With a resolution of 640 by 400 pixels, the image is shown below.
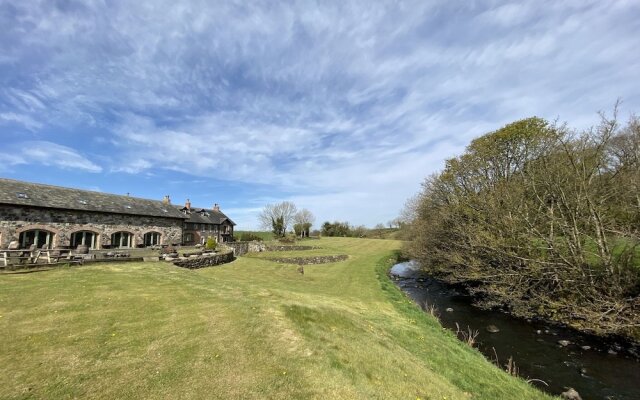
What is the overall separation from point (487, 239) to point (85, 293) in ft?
66.3

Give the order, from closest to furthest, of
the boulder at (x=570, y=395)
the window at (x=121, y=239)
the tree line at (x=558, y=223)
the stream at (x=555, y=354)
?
1. the boulder at (x=570, y=395)
2. the stream at (x=555, y=354)
3. the tree line at (x=558, y=223)
4. the window at (x=121, y=239)

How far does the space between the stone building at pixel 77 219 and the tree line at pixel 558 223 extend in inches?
1230

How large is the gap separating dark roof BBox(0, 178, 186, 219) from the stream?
32.3m

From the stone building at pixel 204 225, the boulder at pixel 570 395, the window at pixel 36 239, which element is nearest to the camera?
the boulder at pixel 570 395

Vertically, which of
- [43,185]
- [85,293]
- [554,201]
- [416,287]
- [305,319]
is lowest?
[416,287]

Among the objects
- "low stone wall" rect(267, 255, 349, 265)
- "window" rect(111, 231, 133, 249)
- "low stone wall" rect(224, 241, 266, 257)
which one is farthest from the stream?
"window" rect(111, 231, 133, 249)

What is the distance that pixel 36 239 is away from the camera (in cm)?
2725

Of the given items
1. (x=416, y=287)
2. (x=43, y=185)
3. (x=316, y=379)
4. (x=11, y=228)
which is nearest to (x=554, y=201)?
(x=416, y=287)

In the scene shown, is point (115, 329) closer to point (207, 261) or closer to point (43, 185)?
point (207, 261)

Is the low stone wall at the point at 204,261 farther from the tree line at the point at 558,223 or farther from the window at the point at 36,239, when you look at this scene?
the tree line at the point at 558,223

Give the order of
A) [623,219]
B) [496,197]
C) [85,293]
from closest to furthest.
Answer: [85,293]
[623,219]
[496,197]

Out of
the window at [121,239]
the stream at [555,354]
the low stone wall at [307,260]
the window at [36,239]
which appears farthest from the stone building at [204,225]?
the stream at [555,354]

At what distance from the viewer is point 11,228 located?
2564cm

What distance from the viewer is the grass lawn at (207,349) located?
231 inches
